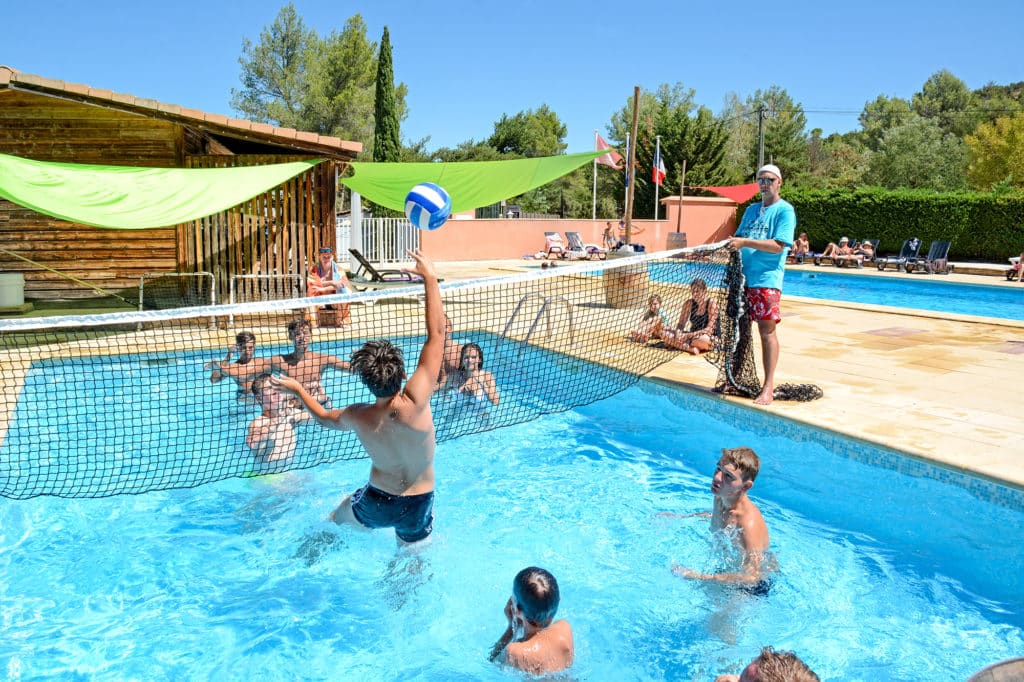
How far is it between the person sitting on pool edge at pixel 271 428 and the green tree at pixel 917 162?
41143mm

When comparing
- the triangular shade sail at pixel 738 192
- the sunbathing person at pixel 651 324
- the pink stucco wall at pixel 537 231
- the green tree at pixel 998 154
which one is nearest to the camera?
the sunbathing person at pixel 651 324

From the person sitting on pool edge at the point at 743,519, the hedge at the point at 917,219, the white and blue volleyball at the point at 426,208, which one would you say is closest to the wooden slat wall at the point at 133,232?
the white and blue volleyball at the point at 426,208

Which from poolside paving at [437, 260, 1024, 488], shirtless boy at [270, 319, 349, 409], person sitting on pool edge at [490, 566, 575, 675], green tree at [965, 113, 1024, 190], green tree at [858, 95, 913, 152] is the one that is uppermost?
green tree at [858, 95, 913, 152]

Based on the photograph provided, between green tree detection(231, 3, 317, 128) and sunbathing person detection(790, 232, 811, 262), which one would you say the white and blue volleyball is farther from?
green tree detection(231, 3, 317, 128)

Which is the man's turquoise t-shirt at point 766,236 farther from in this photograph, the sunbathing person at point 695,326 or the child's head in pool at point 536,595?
the child's head in pool at point 536,595

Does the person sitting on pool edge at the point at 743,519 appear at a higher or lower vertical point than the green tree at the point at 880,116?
lower

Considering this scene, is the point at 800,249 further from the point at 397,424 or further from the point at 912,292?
the point at 397,424

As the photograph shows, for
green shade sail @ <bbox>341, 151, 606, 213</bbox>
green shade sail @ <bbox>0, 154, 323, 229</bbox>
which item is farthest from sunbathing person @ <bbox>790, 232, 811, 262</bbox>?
green shade sail @ <bbox>0, 154, 323, 229</bbox>

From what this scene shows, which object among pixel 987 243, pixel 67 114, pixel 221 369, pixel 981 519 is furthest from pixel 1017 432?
pixel 987 243

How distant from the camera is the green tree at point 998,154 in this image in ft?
113

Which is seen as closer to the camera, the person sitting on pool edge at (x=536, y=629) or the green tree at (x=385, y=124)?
the person sitting on pool edge at (x=536, y=629)

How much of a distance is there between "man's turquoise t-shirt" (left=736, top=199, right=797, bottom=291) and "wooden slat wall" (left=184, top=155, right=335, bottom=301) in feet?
23.2

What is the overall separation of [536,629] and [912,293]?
60.9ft

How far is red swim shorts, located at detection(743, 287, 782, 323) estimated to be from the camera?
21.3 ft
